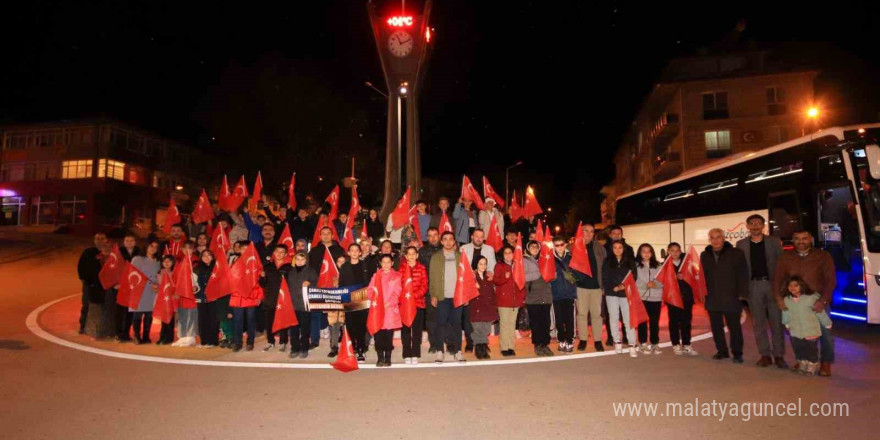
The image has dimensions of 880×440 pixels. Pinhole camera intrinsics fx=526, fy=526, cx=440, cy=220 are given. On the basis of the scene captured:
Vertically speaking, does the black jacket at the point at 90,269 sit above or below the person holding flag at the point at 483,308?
above

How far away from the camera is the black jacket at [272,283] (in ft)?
26.7

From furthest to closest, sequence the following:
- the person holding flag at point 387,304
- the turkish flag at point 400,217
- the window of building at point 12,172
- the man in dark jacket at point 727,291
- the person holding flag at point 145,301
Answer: the window of building at point 12,172 → the turkish flag at point 400,217 → the person holding flag at point 145,301 → the person holding flag at point 387,304 → the man in dark jacket at point 727,291

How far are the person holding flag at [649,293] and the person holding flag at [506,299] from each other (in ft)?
5.88

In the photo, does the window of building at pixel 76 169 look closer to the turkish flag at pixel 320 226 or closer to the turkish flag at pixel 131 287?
the turkish flag at pixel 320 226

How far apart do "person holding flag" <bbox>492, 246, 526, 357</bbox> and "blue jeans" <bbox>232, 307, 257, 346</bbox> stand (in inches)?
148

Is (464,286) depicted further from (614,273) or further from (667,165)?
(667,165)

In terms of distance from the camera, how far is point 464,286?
7445 mm

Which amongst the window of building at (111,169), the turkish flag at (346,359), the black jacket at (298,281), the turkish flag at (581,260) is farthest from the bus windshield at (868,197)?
the window of building at (111,169)

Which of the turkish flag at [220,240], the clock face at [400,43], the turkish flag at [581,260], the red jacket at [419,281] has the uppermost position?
the clock face at [400,43]

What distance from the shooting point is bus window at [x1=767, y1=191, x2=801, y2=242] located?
10.1 m

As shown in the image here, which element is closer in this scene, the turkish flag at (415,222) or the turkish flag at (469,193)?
the turkish flag at (415,222)

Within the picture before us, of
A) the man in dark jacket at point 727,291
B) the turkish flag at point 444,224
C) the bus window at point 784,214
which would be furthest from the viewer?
the bus window at point 784,214

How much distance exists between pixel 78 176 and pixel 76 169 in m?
0.66

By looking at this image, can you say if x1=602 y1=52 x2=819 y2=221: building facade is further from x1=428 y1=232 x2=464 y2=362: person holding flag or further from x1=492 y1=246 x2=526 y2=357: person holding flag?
x1=428 y1=232 x2=464 y2=362: person holding flag
